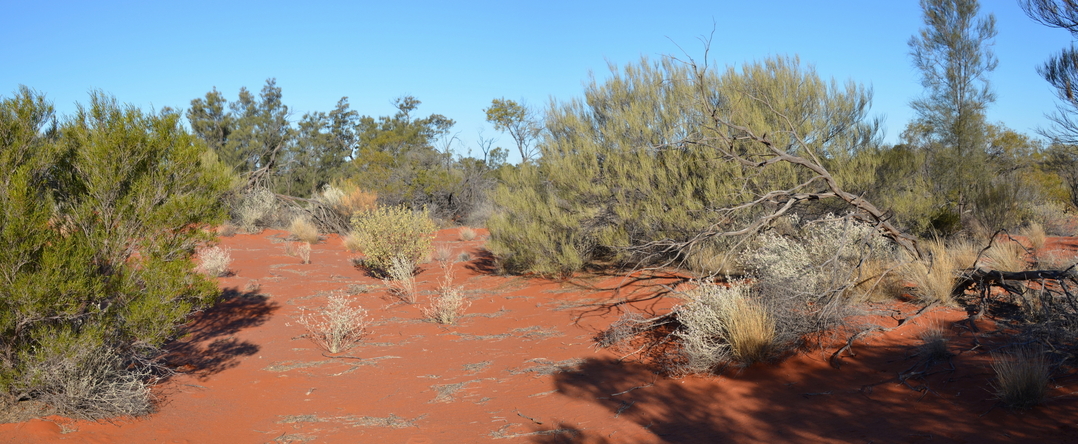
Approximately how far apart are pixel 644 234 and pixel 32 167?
29.1ft

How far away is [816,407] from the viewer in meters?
5.04

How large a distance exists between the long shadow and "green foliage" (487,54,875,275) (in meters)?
5.09

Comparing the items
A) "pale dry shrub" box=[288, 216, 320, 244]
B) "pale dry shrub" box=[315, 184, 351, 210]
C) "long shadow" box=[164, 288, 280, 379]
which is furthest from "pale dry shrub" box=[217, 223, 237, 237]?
"long shadow" box=[164, 288, 280, 379]

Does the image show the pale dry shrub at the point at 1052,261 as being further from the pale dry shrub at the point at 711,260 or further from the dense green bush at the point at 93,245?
the dense green bush at the point at 93,245

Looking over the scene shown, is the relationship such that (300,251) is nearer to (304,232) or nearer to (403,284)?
(304,232)

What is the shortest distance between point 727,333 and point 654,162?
220 inches

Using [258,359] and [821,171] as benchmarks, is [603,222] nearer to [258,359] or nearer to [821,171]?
[821,171]

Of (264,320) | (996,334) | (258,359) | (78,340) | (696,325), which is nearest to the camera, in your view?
(78,340)

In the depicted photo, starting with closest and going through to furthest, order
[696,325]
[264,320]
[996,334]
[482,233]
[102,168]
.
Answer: [102,168], [996,334], [696,325], [264,320], [482,233]

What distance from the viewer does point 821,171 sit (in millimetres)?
6883

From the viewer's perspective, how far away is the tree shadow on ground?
4.25 meters

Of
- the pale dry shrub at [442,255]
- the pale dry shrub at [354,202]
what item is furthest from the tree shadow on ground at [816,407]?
the pale dry shrub at [354,202]

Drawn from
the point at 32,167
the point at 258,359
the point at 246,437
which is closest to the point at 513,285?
the point at 258,359

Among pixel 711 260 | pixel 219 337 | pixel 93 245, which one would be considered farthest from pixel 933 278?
pixel 219 337
